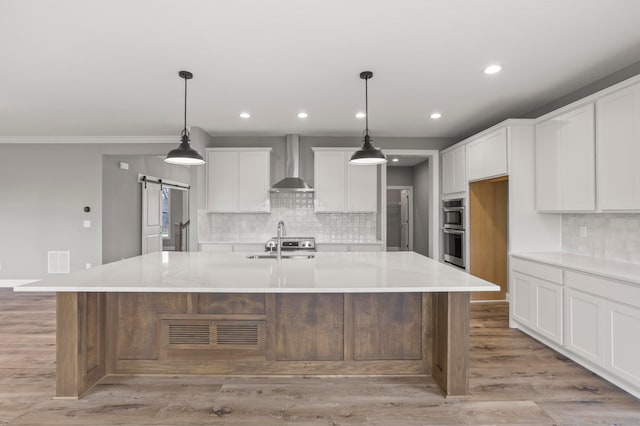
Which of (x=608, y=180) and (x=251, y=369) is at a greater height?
(x=608, y=180)

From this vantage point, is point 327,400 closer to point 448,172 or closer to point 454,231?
point 454,231

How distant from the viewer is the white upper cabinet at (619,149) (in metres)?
2.62

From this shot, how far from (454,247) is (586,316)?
2409mm

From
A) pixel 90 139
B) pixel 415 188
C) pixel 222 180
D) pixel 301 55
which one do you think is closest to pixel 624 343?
pixel 301 55

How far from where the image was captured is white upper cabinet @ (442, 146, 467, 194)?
4.94 metres

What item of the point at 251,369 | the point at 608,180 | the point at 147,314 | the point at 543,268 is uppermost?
the point at 608,180

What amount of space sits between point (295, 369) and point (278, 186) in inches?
116

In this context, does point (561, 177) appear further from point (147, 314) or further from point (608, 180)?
point (147, 314)

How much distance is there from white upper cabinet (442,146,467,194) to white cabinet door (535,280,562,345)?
191cm

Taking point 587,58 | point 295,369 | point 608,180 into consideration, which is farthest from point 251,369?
point 587,58

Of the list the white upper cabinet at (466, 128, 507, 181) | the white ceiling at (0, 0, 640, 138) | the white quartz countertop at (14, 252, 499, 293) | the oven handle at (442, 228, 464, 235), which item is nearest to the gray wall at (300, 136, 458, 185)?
the white upper cabinet at (466, 128, 507, 181)

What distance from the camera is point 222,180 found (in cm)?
538

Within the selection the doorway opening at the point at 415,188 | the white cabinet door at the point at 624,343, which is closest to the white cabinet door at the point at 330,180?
the doorway opening at the point at 415,188

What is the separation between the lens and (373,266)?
276 centimetres
